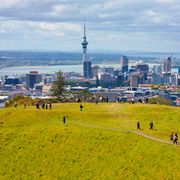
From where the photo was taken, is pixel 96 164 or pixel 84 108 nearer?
pixel 96 164

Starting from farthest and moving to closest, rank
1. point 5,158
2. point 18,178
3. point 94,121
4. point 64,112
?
point 64,112, point 94,121, point 5,158, point 18,178

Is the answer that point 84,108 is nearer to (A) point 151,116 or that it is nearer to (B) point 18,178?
(A) point 151,116

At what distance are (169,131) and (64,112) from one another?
12947mm

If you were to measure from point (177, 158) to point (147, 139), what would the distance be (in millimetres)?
4416

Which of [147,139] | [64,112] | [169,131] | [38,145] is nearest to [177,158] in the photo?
[147,139]

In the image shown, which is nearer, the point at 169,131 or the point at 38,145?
the point at 38,145

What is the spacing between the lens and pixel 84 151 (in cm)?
3691

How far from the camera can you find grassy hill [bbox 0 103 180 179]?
33688 mm

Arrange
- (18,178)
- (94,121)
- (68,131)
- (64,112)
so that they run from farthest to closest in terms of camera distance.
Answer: (64,112) < (94,121) < (68,131) < (18,178)

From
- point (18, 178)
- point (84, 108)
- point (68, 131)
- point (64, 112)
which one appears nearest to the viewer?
point (18, 178)

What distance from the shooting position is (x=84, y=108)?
55.0 m

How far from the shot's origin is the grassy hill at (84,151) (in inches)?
1326

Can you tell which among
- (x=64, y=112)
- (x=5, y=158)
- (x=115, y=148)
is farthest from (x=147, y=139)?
(x=64, y=112)

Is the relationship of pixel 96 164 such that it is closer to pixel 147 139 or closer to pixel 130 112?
pixel 147 139
